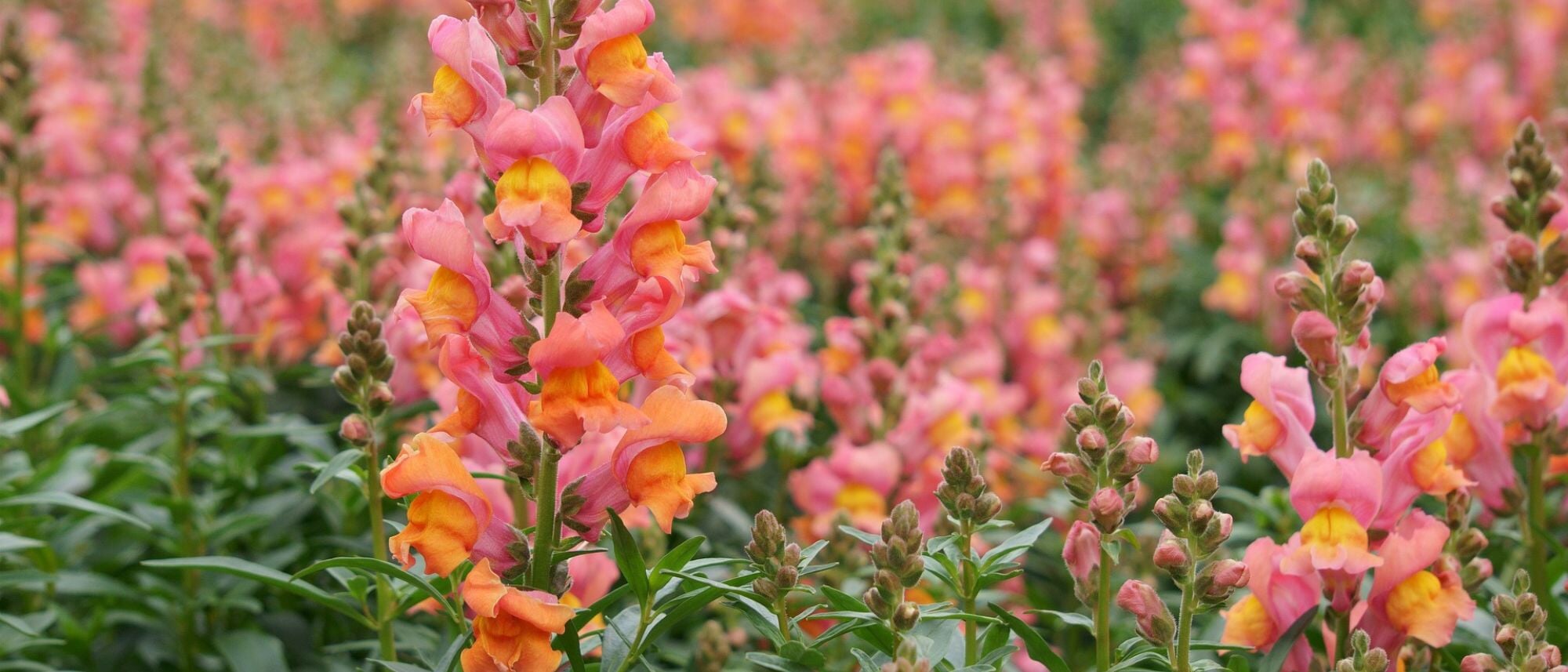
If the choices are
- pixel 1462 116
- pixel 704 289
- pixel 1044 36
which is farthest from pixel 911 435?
pixel 1044 36

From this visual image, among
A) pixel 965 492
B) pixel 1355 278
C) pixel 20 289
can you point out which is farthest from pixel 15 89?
pixel 1355 278

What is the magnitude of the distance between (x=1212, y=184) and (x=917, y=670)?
4.66m

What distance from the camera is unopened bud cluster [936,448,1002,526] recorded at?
6.38ft

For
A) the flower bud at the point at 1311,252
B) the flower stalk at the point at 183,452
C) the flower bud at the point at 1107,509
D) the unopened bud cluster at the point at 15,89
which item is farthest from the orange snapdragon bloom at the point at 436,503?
the unopened bud cluster at the point at 15,89

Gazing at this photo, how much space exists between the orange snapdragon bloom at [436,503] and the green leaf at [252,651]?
3.03 feet

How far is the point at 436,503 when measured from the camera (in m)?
1.87

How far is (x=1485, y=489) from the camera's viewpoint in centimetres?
256

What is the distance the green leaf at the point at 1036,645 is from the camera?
1927 mm

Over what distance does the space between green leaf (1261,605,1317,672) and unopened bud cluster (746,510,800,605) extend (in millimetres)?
708

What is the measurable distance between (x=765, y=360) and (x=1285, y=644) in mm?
1356

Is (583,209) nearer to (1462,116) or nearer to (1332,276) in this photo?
(1332,276)

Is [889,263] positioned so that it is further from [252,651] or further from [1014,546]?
[252,651]

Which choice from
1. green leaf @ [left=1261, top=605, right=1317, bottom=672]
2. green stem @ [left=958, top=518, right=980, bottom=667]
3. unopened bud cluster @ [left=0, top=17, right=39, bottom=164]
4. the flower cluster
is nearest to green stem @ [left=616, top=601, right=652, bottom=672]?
the flower cluster

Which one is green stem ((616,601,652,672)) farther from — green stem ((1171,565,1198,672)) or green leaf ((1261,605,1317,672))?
green leaf ((1261,605,1317,672))
